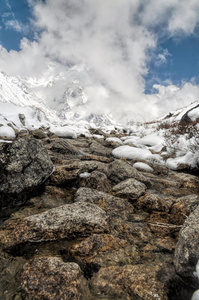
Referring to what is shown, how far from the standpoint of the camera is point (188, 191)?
674 cm

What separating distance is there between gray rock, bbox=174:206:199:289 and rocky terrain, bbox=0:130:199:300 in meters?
0.01

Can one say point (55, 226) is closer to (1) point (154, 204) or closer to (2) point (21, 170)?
(2) point (21, 170)

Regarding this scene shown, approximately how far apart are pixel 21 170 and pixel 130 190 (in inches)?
146

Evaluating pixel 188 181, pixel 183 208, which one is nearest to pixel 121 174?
pixel 183 208

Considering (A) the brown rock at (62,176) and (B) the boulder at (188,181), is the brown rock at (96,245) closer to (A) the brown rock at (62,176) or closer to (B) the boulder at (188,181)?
(A) the brown rock at (62,176)

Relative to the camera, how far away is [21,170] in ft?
16.4

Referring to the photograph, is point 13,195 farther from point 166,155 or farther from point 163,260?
point 166,155

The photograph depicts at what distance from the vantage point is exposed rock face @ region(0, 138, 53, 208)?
15.2 feet

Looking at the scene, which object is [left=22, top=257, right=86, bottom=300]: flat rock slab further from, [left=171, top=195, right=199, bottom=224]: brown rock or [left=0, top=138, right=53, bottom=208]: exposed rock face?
[left=171, top=195, right=199, bottom=224]: brown rock

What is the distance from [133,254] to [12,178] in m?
3.82

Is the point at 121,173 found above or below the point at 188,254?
above

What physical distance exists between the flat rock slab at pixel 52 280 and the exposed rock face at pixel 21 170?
239 cm

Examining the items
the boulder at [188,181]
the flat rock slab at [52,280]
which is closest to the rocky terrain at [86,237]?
the flat rock slab at [52,280]

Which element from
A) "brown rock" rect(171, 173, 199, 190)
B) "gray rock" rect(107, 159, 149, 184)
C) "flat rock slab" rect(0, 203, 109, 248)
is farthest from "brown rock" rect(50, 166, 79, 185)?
"brown rock" rect(171, 173, 199, 190)
